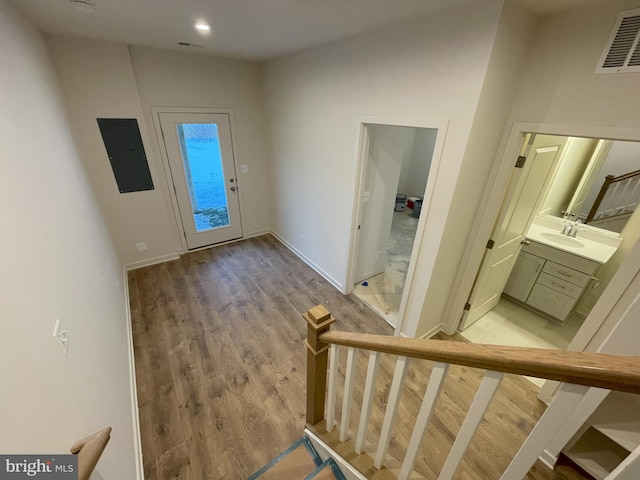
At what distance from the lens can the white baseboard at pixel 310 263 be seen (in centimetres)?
339

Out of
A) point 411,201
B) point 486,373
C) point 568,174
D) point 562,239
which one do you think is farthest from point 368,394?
point 411,201

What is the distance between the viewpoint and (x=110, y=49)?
2.76 meters

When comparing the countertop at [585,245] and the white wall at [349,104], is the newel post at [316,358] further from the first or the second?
the countertop at [585,245]

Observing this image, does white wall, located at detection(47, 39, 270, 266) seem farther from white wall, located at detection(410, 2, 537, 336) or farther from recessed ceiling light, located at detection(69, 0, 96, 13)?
white wall, located at detection(410, 2, 537, 336)

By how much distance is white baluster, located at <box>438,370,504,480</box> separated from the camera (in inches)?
26.7

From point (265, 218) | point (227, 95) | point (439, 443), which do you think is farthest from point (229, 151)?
point (439, 443)

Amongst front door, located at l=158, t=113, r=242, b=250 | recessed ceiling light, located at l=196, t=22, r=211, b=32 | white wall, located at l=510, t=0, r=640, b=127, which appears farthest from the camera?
front door, located at l=158, t=113, r=242, b=250

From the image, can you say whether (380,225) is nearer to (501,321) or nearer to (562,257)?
(501,321)

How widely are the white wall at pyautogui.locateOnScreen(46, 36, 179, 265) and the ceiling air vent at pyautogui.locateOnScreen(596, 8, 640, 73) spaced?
4083 millimetres

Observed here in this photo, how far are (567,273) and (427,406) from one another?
110 inches

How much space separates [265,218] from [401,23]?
347cm

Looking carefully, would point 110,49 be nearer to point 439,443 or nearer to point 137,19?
point 137,19

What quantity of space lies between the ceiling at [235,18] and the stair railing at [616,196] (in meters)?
2.23

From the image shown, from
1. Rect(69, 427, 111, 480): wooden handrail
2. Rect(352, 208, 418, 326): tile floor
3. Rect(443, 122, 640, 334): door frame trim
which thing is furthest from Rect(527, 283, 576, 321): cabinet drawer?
Rect(69, 427, 111, 480): wooden handrail
